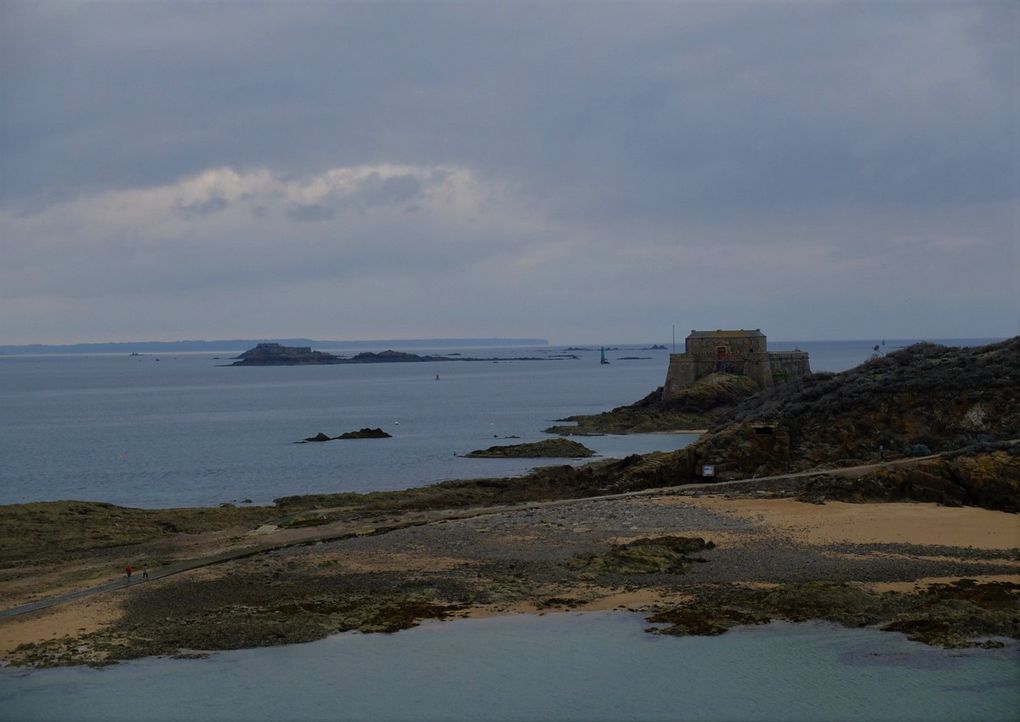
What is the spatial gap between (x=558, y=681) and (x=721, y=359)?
6696 centimetres

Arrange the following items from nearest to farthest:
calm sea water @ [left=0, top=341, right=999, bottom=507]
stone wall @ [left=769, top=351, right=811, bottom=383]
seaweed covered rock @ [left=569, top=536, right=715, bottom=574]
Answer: seaweed covered rock @ [left=569, top=536, right=715, bottom=574] < calm sea water @ [left=0, top=341, right=999, bottom=507] < stone wall @ [left=769, top=351, right=811, bottom=383]

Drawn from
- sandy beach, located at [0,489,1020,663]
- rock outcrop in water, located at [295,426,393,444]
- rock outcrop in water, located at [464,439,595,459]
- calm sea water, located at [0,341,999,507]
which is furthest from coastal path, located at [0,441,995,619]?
rock outcrop in water, located at [295,426,393,444]

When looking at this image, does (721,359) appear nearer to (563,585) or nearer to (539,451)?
(539,451)

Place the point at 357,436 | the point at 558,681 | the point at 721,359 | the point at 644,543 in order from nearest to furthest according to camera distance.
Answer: the point at 558,681 < the point at 644,543 < the point at 357,436 < the point at 721,359

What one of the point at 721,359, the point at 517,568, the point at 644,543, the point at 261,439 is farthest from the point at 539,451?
the point at 517,568

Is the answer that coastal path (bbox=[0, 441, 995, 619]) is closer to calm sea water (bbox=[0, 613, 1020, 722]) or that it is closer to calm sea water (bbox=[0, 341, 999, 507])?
calm sea water (bbox=[0, 613, 1020, 722])

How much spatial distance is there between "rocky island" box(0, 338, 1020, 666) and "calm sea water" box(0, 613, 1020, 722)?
0.68 m

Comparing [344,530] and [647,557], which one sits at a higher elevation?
[647,557]

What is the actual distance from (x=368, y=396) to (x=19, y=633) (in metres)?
110

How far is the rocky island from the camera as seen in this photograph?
18594 millimetres

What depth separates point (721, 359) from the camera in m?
81.1

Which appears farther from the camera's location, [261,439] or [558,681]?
[261,439]

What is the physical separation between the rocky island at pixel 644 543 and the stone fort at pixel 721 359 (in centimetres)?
3980

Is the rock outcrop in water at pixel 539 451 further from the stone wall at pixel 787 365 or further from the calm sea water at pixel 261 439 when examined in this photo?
the stone wall at pixel 787 365
